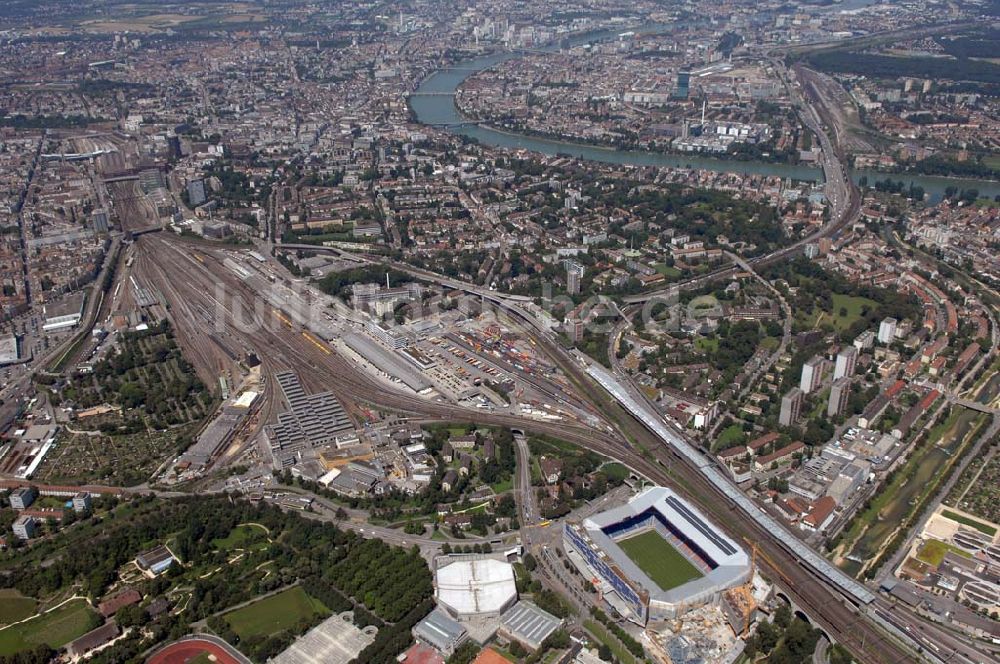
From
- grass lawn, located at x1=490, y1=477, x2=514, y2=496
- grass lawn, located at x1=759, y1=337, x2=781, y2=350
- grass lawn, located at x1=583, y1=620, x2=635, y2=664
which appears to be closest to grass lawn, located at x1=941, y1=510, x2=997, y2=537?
grass lawn, located at x1=583, y1=620, x2=635, y2=664

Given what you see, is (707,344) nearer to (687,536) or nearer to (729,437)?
(729,437)

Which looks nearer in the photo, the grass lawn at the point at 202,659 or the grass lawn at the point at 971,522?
the grass lawn at the point at 202,659

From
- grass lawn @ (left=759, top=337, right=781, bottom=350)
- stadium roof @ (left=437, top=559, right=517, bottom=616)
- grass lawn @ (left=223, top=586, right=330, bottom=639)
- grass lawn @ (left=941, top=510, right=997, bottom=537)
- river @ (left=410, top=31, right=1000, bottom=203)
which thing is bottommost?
river @ (left=410, top=31, right=1000, bottom=203)

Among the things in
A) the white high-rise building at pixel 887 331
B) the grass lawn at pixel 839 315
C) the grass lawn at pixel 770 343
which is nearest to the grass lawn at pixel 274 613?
the grass lawn at pixel 770 343

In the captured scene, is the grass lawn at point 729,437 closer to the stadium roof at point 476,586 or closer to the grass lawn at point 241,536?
the stadium roof at point 476,586

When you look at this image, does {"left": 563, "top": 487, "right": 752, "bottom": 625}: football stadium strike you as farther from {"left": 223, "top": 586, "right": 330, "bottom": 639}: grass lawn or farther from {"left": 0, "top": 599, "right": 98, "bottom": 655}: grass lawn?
{"left": 0, "top": 599, "right": 98, "bottom": 655}: grass lawn

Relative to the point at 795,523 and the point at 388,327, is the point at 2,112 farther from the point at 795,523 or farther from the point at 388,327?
the point at 795,523
